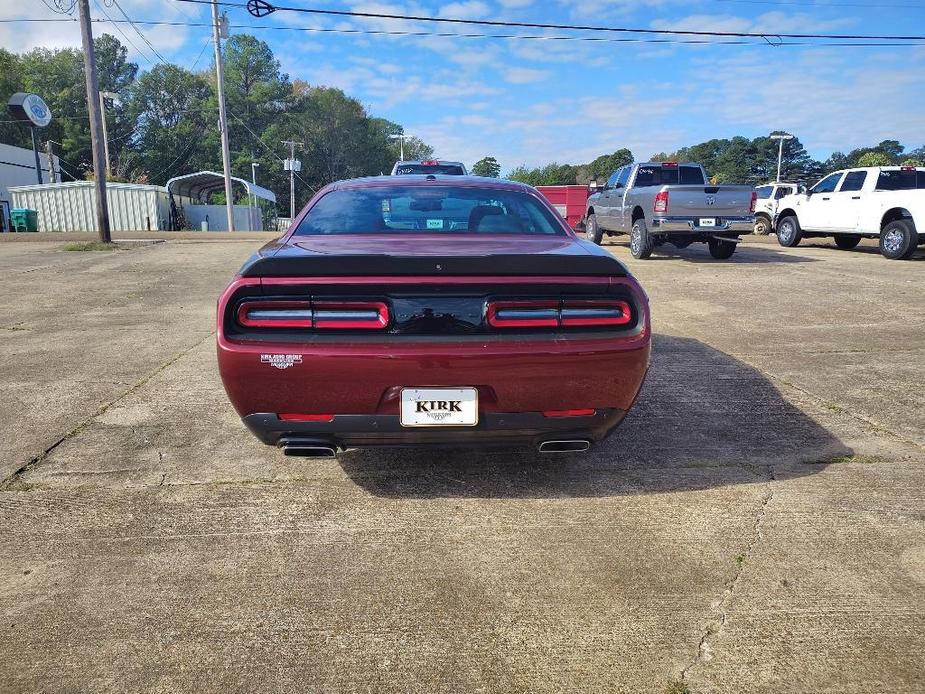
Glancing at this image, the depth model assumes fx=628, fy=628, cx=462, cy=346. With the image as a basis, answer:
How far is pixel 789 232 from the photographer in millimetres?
15797

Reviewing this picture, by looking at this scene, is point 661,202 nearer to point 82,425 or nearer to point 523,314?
point 523,314

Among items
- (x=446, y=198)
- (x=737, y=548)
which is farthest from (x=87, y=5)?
(x=737, y=548)

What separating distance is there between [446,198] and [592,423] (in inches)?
67.4

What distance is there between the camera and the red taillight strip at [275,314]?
2541 millimetres

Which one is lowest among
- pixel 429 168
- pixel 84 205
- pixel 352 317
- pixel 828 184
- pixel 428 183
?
pixel 352 317

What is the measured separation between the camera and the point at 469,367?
2.49 meters

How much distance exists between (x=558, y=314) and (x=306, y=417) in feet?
3.69

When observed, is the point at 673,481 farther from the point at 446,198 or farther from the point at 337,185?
the point at 337,185

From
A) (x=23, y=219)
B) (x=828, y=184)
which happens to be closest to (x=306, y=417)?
(x=828, y=184)

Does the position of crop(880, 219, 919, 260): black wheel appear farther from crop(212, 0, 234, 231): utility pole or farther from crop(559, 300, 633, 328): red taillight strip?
crop(212, 0, 234, 231): utility pole

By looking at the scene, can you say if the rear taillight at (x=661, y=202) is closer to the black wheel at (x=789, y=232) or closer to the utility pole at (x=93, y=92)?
the black wheel at (x=789, y=232)

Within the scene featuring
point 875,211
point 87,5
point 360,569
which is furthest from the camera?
point 87,5

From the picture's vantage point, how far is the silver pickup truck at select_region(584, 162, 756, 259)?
36.7ft

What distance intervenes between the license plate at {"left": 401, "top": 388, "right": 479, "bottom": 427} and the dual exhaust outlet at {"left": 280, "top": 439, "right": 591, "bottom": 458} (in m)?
0.35
